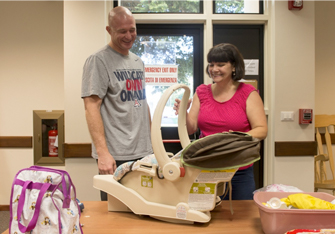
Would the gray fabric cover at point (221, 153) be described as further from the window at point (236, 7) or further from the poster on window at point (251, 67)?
the window at point (236, 7)

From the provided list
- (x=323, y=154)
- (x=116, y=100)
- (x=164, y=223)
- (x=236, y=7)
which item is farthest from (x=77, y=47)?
(x=323, y=154)

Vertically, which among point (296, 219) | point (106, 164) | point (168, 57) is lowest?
point (296, 219)

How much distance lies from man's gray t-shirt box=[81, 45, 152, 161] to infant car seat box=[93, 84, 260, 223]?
1.17ft

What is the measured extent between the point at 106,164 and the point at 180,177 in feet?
1.57

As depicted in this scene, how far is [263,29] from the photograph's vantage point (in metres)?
3.18

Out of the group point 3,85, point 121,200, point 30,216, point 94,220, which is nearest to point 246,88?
point 121,200

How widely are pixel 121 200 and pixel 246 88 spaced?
85 cm

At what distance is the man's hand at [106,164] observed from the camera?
1.55 m

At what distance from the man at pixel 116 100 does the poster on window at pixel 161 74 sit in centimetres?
135

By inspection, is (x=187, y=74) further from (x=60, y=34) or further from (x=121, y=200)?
(x=121, y=200)

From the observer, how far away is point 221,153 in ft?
3.77

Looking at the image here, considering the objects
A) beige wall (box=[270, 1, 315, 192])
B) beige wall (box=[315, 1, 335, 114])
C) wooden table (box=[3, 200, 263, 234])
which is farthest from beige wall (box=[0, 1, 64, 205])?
beige wall (box=[315, 1, 335, 114])

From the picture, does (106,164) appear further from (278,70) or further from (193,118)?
(278,70)

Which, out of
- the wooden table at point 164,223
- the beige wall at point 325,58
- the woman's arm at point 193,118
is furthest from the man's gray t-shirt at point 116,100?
the beige wall at point 325,58
